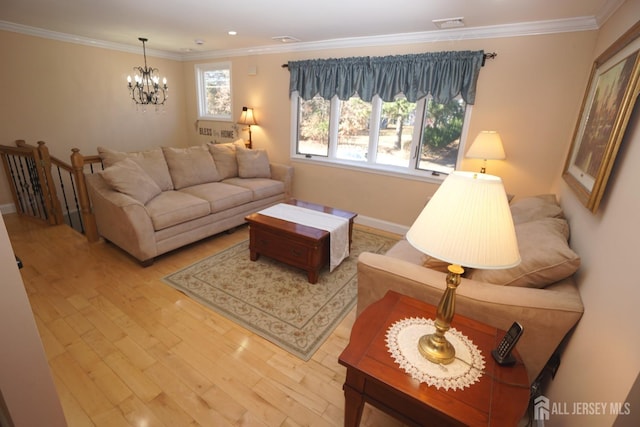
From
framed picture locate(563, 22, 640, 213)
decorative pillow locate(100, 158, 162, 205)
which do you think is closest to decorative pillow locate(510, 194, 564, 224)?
framed picture locate(563, 22, 640, 213)

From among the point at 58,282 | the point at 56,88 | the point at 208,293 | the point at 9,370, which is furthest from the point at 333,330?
the point at 56,88

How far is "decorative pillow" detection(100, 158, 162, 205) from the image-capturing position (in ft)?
9.06

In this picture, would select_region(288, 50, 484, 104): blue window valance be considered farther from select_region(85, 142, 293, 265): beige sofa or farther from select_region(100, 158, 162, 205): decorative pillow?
select_region(100, 158, 162, 205): decorative pillow

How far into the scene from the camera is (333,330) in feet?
6.91

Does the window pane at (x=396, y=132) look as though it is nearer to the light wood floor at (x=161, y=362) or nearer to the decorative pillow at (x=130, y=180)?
the light wood floor at (x=161, y=362)

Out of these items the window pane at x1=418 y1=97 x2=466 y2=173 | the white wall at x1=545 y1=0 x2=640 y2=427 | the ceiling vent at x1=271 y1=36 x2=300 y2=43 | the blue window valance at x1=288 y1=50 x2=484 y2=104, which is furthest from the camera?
the ceiling vent at x1=271 y1=36 x2=300 y2=43

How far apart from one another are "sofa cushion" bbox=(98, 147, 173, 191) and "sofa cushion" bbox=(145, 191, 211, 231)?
0.62 ft

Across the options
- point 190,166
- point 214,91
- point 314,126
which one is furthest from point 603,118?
point 214,91

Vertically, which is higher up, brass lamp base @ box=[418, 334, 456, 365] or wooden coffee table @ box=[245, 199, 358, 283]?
brass lamp base @ box=[418, 334, 456, 365]

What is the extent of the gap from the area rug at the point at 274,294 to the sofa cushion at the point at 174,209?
0.48m

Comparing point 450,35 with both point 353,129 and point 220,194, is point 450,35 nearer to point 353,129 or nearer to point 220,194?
point 353,129

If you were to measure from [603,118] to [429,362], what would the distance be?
1714mm

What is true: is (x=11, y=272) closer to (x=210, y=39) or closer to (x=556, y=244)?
(x=556, y=244)

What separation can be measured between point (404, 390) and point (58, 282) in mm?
2869
